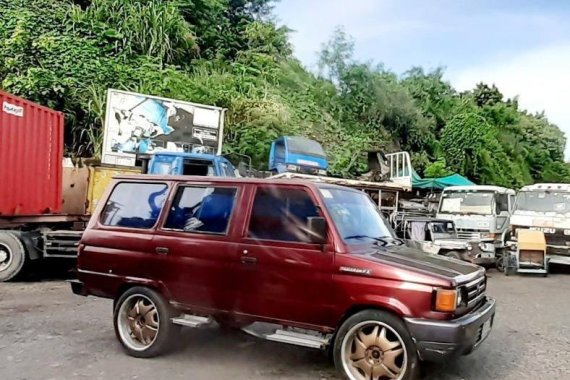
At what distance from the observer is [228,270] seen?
4855 millimetres

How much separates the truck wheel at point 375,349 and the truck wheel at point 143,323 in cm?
170

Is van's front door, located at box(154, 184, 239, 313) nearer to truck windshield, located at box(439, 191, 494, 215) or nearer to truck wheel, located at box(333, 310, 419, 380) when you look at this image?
truck wheel, located at box(333, 310, 419, 380)

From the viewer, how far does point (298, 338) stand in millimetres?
4551

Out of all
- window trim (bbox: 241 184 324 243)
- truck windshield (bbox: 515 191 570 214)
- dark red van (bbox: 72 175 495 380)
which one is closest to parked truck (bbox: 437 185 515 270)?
truck windshield (bbox: 515 191 570 214)

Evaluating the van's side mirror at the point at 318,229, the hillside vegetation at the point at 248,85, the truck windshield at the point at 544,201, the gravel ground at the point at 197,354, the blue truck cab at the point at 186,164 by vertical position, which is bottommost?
the gravel ground at the point at 197,354

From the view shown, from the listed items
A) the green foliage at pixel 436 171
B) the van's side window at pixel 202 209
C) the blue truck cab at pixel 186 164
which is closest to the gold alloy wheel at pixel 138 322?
the van's side window at pixel 202 209

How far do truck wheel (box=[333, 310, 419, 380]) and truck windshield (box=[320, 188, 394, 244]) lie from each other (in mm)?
709

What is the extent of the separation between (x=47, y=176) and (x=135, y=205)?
19.2 feet

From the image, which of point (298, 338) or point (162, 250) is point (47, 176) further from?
point (298, 338)

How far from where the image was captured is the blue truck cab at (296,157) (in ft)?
52.2

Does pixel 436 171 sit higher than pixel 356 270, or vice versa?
pixel 436 171

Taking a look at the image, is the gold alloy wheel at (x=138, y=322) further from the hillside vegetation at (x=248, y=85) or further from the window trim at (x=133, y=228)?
the hillside vegetation at (x=248, y=85)

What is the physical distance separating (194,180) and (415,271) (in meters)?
2.29

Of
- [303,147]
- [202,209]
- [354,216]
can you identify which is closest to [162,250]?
[202,209]
